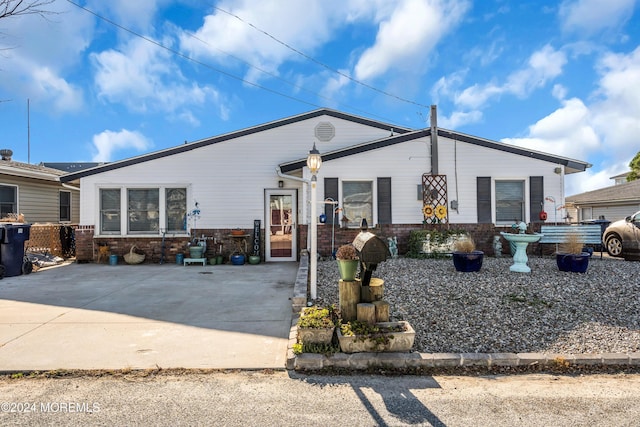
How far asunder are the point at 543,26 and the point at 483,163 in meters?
3.79

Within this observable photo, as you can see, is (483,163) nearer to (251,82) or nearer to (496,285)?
(496,285)

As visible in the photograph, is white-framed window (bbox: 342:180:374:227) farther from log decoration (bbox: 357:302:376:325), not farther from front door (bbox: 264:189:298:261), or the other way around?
log decoration (bbox: 357:302:376:325)

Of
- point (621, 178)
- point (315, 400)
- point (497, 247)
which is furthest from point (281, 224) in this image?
point (621, 178)

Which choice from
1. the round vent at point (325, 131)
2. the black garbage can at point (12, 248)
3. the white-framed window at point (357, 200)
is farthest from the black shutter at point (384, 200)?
A: the black garbage can at point (12, 248)

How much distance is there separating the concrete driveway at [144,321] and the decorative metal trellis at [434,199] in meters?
4.25

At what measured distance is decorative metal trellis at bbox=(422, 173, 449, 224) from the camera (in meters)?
9.25

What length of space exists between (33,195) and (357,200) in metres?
11.2

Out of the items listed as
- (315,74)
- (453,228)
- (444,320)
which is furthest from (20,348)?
(315,74)

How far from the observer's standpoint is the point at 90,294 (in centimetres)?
604

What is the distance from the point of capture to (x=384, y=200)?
9336 millimetres

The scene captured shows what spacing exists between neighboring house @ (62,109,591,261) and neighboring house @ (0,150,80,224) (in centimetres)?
256

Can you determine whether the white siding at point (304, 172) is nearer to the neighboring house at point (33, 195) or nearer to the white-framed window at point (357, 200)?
the white-framed window at point (357, 200)

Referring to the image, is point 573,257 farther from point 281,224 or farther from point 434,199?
point 281,224

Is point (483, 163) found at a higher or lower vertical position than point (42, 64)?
lower
